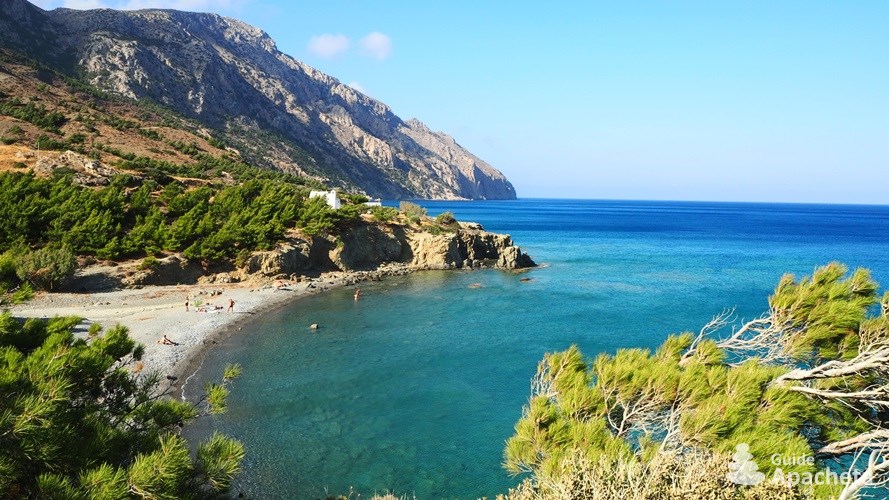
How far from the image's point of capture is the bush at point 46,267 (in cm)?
2655

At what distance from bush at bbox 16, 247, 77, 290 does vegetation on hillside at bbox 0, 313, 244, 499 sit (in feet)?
81.7

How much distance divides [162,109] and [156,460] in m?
93.1

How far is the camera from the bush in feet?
87.1

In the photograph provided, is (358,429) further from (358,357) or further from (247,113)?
(247,113)

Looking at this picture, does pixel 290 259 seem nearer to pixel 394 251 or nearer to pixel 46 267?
pixel 394 251

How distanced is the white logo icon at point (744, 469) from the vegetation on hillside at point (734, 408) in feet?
0.17

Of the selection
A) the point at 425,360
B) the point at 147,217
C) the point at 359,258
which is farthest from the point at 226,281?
the point at 425,360

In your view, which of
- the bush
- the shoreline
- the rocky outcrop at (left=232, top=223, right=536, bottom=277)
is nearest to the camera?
the shoreline

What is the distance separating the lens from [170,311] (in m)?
27.0

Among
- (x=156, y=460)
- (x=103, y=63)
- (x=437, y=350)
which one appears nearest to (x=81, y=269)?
(x=437, y=350)

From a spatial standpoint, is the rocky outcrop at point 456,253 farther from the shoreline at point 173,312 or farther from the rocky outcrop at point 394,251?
the shoreline at point 173,312

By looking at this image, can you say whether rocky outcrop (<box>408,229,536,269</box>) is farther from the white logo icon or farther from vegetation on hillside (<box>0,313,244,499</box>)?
the white logo icon

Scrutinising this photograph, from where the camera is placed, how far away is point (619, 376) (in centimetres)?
796

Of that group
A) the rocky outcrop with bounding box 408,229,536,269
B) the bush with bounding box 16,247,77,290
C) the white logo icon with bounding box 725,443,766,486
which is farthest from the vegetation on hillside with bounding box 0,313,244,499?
the rocky outcrop with bounding box 408,229,536,269
